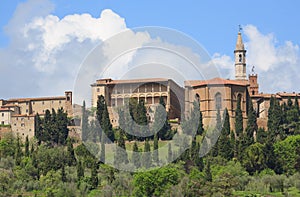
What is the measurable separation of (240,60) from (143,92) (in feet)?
45.2

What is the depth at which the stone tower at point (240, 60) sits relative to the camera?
7538 cm

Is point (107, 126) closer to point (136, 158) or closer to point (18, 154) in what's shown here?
point (136, 158)

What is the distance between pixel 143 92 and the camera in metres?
66.2

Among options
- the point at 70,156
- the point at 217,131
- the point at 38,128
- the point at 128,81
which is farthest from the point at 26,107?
the point at 217,131

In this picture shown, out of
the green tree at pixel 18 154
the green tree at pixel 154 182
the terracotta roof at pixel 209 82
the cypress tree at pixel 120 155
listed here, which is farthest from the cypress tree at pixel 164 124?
the green tree at pixel 154 182

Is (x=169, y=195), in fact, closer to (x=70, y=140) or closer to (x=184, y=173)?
(x=184, y=173)

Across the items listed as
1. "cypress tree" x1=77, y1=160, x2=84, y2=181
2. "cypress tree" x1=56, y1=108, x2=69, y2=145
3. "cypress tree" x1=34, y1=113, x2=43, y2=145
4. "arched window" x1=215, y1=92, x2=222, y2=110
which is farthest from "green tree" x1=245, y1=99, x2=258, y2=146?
"cypress tree" x1=34, y1=113, x2=43, y2=145

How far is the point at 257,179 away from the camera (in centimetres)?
4978

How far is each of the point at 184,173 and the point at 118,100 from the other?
16549 mm

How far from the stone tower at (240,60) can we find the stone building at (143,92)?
34.8 feet

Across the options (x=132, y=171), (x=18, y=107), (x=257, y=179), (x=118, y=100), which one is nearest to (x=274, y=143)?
(x=257, y=179)

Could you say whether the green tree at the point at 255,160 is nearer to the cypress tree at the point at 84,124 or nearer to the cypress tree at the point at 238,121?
the cypress tree at the point at 238,121

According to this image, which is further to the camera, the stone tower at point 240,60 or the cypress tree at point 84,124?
the stone tower at point 240,60

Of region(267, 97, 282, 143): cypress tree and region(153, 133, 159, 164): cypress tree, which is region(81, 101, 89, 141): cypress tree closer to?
region(153, 133, 159, 164): cypress tree
